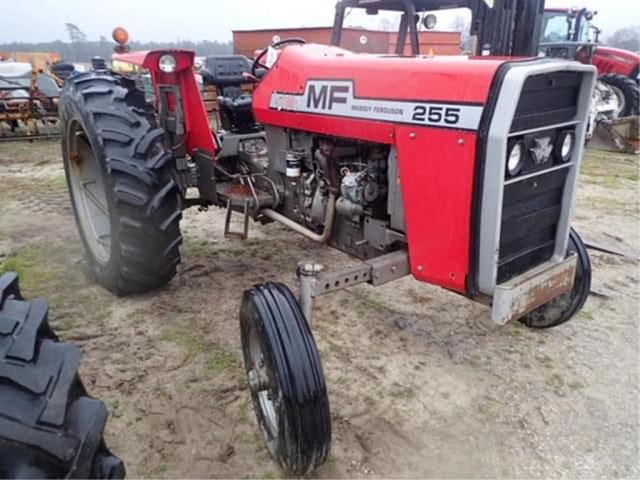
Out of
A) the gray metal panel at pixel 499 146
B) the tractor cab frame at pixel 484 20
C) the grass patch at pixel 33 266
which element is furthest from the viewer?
the grass patch at pixel 33 266

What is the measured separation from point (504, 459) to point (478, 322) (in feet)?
3.65

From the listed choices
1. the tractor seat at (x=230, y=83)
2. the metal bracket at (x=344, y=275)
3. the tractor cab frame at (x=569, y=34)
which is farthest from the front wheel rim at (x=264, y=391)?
the tractor cab frame at (x=569, y=34)

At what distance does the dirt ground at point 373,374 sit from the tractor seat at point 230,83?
3.19 feet

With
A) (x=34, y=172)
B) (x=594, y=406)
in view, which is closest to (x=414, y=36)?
(x=594, y=406)

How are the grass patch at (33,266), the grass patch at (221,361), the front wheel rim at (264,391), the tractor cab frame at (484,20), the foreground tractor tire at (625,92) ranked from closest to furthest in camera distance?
the front wheel rim at (264,391), the grass patch at (221,361), the tractor cab frame at (484,20), the grass patch at (33,266), the foreground tractor tire at (625,92)

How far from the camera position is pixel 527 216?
2.20 meters

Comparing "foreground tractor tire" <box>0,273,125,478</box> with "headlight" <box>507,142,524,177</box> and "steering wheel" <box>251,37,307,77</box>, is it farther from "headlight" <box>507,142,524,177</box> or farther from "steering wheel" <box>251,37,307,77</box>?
"steering wheel" <box>251,37,307,77</box>

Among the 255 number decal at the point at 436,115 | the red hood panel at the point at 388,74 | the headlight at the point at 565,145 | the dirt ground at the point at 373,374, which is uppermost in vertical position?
the red hood panel at the point at 388,74

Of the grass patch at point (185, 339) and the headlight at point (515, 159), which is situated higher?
the headlight at point (515, 159)

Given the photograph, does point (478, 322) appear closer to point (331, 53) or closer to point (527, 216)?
point (527, 216)

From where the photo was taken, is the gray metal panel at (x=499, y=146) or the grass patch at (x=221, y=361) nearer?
the gray metal panel at (x=499, y=146)

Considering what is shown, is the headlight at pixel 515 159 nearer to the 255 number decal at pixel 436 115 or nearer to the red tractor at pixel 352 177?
the red tractor at pixel 352 177

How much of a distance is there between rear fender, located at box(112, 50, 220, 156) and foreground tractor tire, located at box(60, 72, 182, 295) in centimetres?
17

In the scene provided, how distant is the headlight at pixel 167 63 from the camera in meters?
3.16
